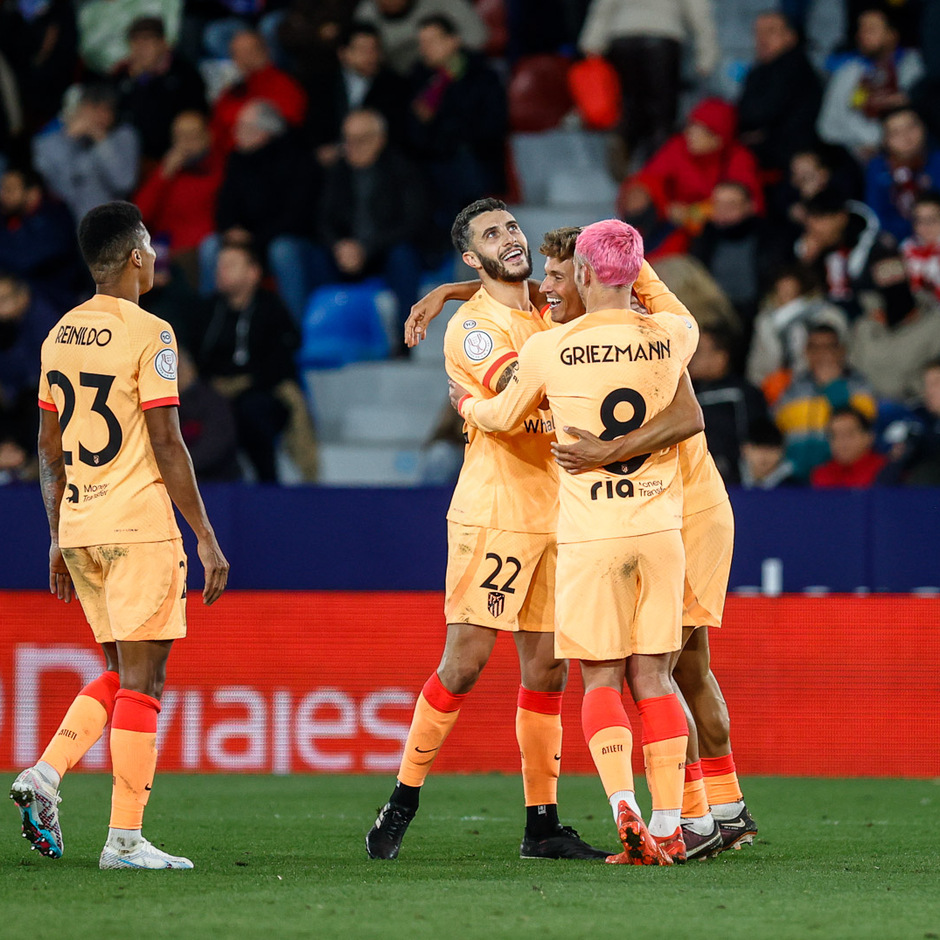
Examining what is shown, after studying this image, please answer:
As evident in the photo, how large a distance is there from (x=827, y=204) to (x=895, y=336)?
127 centimetres

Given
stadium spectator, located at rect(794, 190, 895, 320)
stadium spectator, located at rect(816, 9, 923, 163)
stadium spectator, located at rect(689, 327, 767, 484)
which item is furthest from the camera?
stadium spectator, located at rect(816, 9, 923, 163)

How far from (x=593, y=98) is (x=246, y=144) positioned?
9.71ft

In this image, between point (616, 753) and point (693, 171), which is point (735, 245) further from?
point (616, 753)

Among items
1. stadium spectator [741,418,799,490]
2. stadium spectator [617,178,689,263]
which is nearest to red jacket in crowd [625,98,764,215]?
stadium spectator [617,178,689,263]

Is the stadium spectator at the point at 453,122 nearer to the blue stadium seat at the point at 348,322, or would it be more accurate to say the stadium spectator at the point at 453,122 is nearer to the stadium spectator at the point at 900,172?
the blue stadium seat at the point at 348,322

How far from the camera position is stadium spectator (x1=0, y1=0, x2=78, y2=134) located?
15250 millimetres

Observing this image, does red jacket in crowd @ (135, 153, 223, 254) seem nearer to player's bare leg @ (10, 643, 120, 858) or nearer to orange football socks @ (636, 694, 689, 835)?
player's bare leg @ (10, 643, 120, 858)

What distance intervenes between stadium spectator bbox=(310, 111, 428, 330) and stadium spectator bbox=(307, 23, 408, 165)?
32 centimetres

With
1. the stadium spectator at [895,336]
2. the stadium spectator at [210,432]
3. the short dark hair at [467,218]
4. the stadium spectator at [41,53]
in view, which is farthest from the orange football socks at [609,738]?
the stadium spectator at [41,53]

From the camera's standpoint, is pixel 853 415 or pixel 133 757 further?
pixel 853 415

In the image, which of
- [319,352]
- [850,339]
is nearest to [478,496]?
[850,339]

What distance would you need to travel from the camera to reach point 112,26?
15.4 m

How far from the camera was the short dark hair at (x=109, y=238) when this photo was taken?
6066 millimetres

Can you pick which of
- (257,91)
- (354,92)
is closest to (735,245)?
(354,92)
